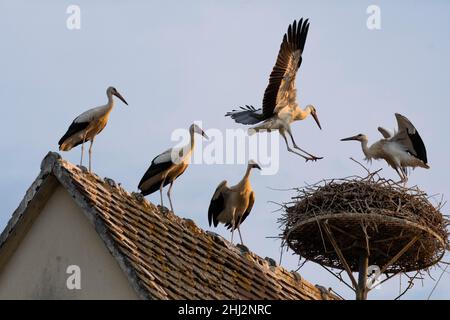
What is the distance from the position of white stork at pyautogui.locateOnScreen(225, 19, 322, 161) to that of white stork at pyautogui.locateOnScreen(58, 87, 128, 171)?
251 centimetres

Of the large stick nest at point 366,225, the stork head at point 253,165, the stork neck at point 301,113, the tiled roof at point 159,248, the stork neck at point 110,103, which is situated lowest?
the tiled roof at point 159,248

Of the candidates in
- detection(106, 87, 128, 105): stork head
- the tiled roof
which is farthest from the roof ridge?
detection(106, 87, 128, 105): stork head

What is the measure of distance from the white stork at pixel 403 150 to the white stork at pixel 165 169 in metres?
3.37

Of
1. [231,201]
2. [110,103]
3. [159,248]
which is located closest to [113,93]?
[110,103]

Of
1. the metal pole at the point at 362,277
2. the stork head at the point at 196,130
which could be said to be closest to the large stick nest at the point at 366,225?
the metal pole at the point at 362,277

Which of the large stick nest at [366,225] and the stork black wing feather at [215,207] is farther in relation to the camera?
the stork black wing feather at [215,207]

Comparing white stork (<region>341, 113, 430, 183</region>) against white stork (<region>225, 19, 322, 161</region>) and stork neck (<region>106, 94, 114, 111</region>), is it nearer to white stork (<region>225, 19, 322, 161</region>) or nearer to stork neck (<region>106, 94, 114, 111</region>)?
white stork (<region>225, 19, 322, 161</region>)

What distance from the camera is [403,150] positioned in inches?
623

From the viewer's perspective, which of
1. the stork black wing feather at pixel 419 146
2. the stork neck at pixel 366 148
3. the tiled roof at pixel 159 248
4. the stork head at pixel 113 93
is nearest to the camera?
the tiled roof at pixel 159 248

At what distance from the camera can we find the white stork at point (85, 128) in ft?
44.4

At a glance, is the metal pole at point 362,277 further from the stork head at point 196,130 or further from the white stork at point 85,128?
the white stork at point 85,128
